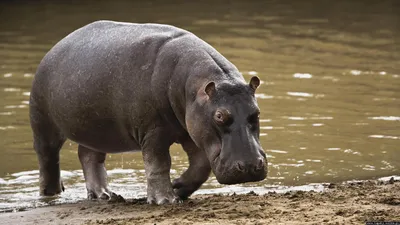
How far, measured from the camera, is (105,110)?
7.24 meters

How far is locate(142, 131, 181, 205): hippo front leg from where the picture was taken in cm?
695

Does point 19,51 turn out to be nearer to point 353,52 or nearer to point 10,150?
point 353,52

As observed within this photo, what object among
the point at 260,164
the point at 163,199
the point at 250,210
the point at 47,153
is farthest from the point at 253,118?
the point at 47,153

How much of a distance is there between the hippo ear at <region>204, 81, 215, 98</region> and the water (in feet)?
5.78

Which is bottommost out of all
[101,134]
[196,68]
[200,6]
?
[101,134]

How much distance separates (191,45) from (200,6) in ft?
48.0

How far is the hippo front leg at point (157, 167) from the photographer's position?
A: 273 inches

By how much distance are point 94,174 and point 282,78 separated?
573 cm

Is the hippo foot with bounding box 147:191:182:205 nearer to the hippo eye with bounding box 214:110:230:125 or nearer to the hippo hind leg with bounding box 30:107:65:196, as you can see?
the hippo eye with bounding box 214:110:230:125

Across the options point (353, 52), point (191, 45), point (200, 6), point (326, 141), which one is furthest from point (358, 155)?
point (200, 6)

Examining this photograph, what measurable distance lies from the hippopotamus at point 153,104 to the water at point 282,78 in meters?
0.78

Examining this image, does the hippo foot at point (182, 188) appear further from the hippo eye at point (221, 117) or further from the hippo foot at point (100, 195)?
the hippo eye at point (221, 117)

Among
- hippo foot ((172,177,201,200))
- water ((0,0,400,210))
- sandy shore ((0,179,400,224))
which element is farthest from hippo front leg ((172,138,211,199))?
water ((0,0,400,210))

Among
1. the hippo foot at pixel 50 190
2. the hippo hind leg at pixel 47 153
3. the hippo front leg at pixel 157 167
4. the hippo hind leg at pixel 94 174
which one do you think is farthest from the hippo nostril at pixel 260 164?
the hippo foot at pixel 50 190
